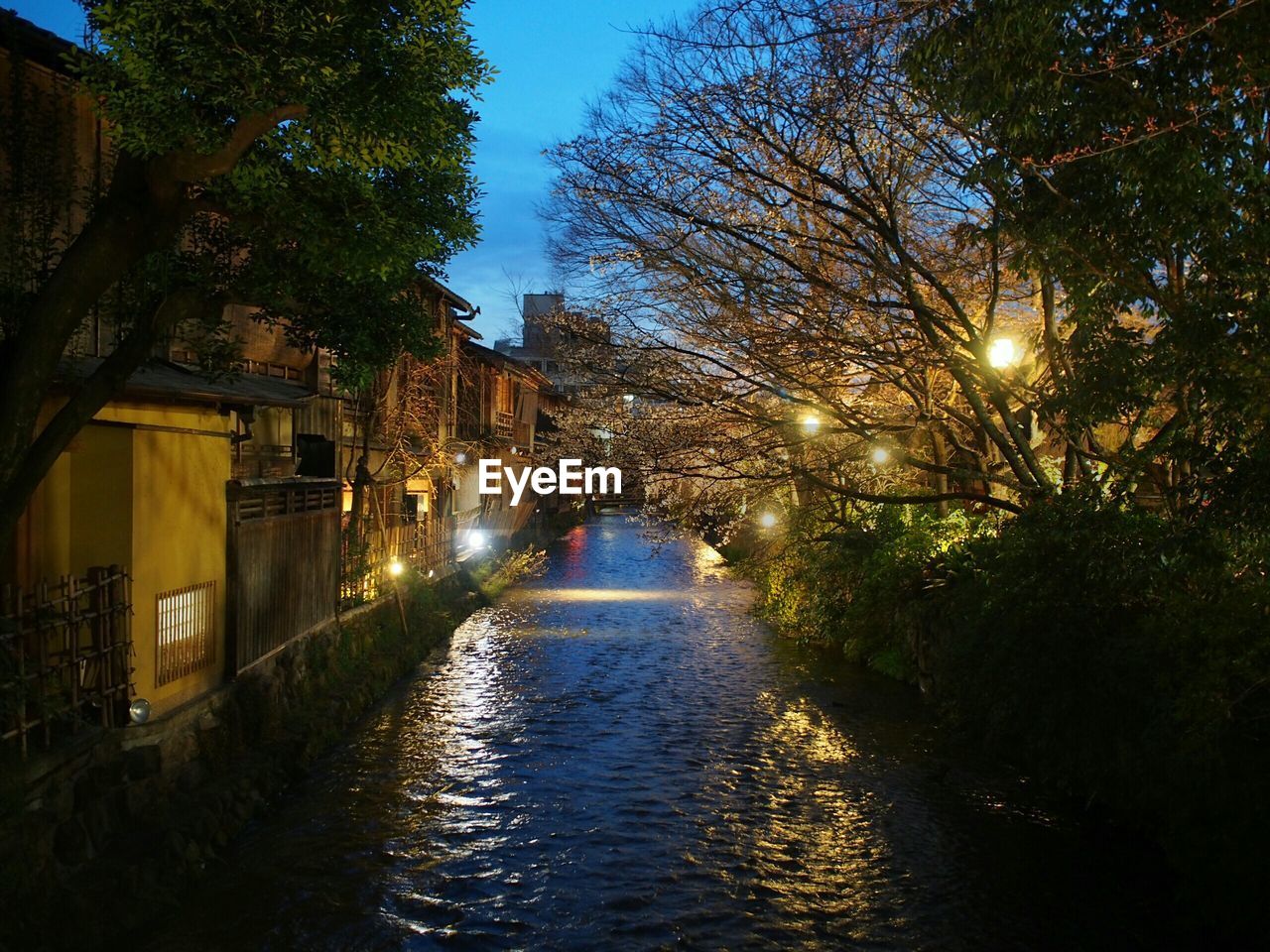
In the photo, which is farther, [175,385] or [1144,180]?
[175,385]

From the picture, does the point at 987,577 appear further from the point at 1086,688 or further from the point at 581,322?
the point at 581,322

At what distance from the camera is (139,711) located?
9.19m

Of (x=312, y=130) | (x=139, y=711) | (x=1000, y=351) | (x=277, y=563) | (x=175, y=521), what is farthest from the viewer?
(x=1000, y=351)

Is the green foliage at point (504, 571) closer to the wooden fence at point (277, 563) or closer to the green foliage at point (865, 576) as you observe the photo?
the green foliage at point (865, 576)

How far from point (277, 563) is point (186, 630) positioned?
9.34 feet

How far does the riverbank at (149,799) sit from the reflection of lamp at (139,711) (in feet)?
0.29

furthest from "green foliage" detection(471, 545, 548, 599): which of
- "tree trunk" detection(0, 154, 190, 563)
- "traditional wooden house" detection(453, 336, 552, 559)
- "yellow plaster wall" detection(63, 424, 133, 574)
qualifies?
"tree trunk" detection(0, 154, 190, 563)

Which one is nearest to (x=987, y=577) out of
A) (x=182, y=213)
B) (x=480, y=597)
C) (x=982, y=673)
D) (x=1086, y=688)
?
(x=982, y=673)

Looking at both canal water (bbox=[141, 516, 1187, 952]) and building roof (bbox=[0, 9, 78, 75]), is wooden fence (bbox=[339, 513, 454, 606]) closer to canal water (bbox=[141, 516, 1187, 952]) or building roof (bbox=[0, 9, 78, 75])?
canal water (bbox=[141, 516, 1187, 952])

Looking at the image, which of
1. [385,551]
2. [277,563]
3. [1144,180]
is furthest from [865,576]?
[1144,180]

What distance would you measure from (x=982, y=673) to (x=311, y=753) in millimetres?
8617

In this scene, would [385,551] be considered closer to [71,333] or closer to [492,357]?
[71,333]

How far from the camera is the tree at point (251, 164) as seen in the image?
23.8ft

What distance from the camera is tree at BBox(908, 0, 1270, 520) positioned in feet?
23.0
